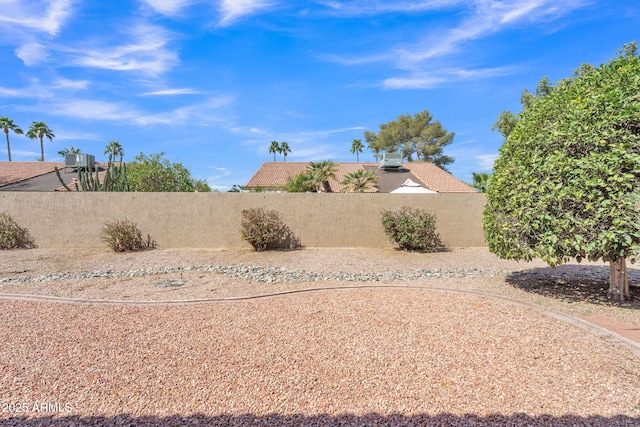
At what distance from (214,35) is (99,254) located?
24.4ft

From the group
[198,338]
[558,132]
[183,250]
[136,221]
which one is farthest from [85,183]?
[558,132]

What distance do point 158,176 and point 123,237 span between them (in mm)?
7661

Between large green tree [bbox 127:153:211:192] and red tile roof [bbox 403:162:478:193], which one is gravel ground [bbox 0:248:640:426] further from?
red tile roof [bbox 403:162:478:193]

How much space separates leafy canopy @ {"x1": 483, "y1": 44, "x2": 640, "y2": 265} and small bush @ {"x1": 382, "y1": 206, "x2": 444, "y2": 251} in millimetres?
4548

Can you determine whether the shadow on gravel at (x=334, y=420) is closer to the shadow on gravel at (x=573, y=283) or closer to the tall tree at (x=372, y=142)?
the shadow on gravel at (x=573, y=283)

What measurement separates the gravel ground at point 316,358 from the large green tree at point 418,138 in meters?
Answer: 36.0

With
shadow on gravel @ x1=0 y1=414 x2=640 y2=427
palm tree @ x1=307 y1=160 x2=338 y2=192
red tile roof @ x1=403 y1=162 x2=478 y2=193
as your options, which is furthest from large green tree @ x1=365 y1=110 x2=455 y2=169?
shadow on gravel @ x1=0 y1=414 x2=640 y2=427

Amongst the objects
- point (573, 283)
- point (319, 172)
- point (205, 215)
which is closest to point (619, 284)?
point (573, 283)

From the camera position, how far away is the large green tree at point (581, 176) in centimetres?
459

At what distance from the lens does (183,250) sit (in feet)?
36.6

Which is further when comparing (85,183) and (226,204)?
(85,183)

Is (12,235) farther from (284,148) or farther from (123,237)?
(284,148)

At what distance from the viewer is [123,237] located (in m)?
11.0

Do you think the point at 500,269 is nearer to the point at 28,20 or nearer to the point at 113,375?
the point at 113,375
